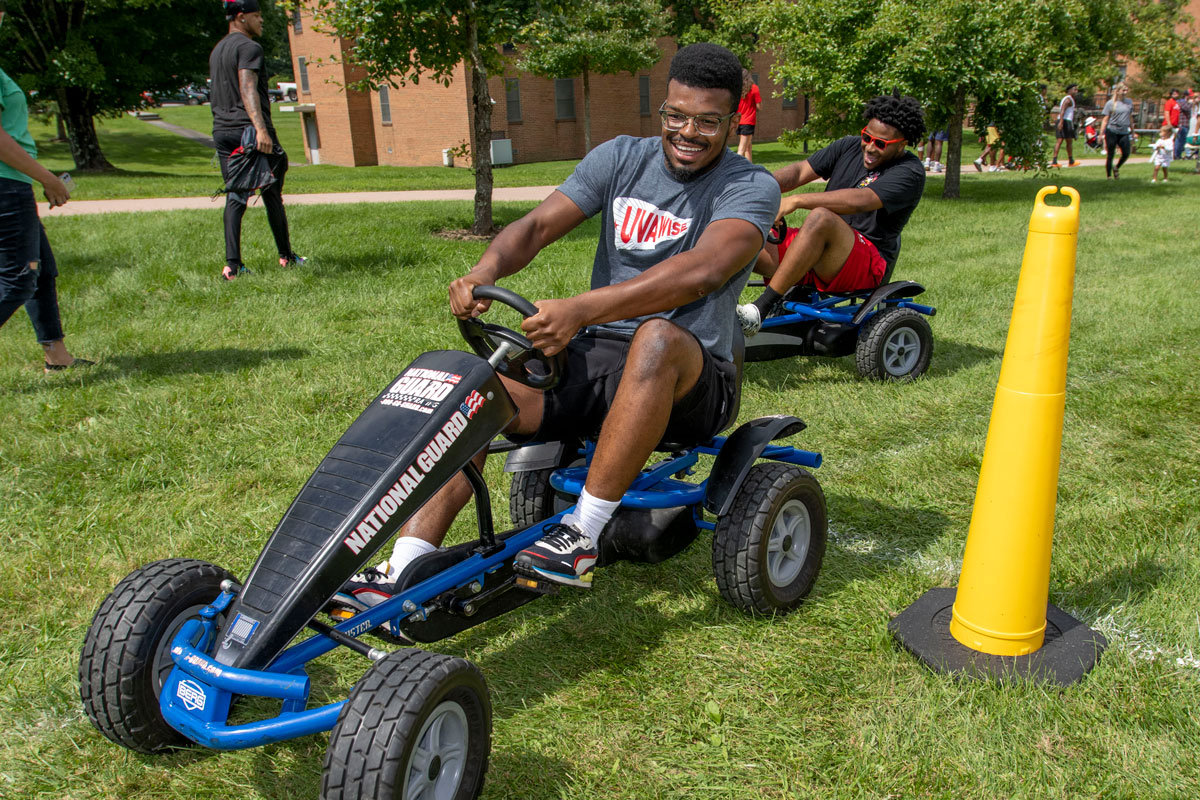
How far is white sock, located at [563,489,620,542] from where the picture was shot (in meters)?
2.81

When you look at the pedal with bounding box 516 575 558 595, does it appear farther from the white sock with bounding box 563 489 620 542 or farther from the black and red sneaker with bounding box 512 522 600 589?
the white sock with bounding box 563 489 620 542

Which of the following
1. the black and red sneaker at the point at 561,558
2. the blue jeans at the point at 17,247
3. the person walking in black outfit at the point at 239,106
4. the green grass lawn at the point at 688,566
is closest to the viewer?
the green grass lawn at the point at 688,566

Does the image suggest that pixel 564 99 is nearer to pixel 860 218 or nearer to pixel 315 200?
pixel 315 200

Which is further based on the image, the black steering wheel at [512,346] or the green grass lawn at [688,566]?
the black steering wheel at [512,346]

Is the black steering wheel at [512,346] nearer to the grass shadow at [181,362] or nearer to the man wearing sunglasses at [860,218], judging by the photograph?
the man wearing sunglasses at [860,218]

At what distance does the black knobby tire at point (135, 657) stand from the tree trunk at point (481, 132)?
7.67 meters

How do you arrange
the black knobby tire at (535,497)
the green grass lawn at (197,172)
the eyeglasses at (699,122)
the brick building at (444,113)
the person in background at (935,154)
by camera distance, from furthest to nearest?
the brick building at (444,113)
the person in background at (935,154)
the green grass lawn at (197,172)
the black knobby tire at (535,497)
the eyeglasses at (699,122)

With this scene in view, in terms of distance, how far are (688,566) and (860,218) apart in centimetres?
327

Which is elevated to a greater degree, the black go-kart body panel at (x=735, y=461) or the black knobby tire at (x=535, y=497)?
the black go-kart body panel at (x=735, y=461)

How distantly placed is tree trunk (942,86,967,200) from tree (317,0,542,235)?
718 centimetres

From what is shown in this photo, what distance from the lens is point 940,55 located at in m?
12.2

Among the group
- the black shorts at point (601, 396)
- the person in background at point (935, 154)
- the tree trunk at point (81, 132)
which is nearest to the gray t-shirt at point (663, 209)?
the black shorts at point (601, 396)

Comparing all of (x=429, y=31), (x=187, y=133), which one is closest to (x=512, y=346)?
(x=429, y=31)

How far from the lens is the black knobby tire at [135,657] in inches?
86.4
